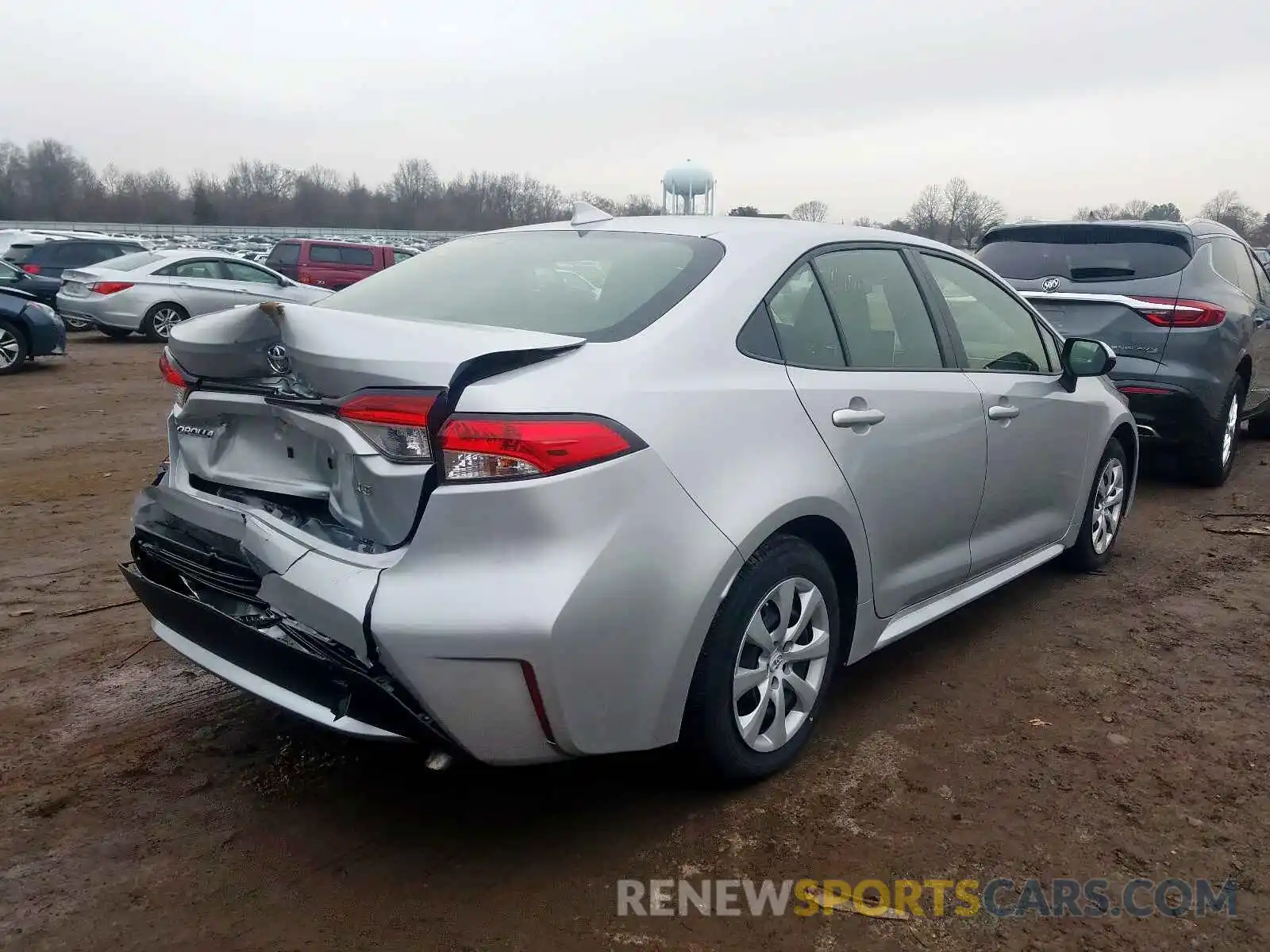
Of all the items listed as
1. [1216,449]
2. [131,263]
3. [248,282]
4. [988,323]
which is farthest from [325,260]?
[988,323]

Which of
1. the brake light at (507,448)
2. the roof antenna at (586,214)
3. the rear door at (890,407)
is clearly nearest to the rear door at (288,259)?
the roof antenna at (586,214)

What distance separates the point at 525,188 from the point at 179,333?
83.3 metres

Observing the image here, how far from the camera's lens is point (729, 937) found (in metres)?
2.33

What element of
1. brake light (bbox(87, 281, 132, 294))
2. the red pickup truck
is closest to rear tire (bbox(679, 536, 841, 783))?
brake light (bbox(87, 281, 132, 294))

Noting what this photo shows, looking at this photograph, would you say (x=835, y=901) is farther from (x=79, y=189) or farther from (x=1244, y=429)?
(x=79, y=189)

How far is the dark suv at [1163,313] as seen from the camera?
→ 243 inches

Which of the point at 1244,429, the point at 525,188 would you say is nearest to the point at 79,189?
the point at 525,188

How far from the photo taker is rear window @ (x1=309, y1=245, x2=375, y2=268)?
22.2 m

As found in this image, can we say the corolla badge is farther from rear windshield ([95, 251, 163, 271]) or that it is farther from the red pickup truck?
the red pickup truck

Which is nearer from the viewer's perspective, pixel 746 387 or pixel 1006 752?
pixel 746 387

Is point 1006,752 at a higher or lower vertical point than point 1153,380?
lower

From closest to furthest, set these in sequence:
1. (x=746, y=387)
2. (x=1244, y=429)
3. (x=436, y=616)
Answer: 1. (x=436, y=616)
2. (x=746, y=387)
3. (x=1244, y=429)

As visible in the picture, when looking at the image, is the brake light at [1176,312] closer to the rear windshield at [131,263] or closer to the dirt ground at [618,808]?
the dirt ground at [618,808]

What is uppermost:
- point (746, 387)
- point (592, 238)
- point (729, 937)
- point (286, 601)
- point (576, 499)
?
point (592, 238)
